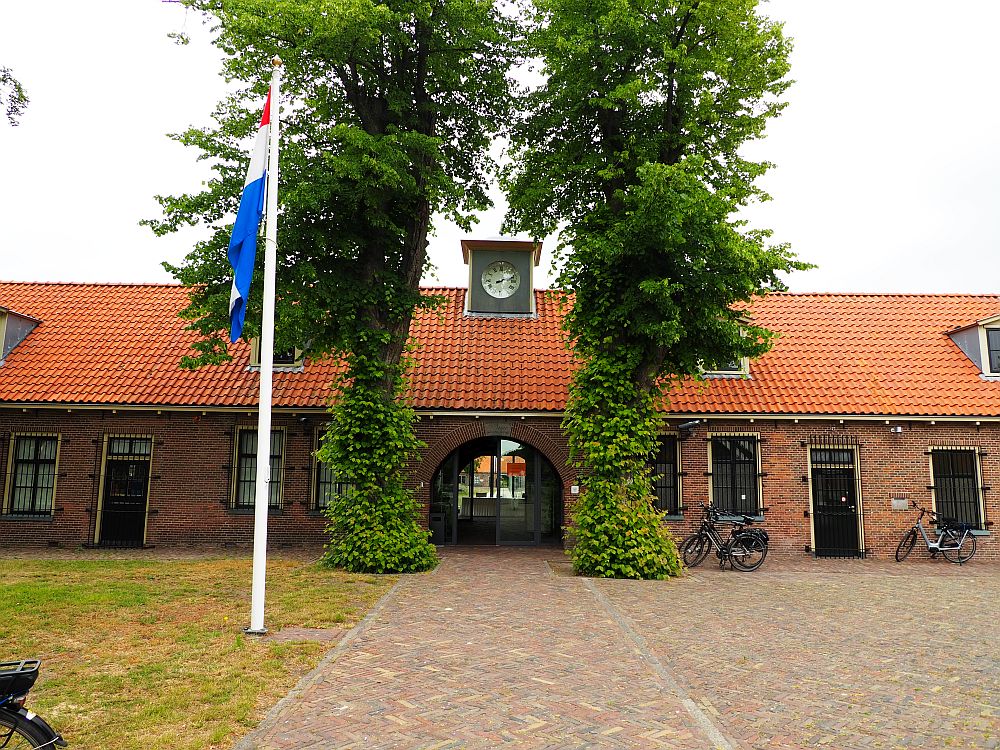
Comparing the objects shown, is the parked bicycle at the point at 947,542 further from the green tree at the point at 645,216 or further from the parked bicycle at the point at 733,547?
the green tree at the point at 645,216

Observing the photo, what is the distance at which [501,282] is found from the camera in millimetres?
19656

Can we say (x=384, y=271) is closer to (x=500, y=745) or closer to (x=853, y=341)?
(x=500, y=745)

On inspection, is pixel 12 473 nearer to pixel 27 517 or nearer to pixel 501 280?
pixel 27 517

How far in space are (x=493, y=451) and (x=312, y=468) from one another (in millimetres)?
4402

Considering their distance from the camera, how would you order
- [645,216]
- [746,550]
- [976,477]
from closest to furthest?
[645,216] → [746,550] → [976,477]

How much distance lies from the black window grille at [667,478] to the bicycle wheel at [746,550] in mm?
2658

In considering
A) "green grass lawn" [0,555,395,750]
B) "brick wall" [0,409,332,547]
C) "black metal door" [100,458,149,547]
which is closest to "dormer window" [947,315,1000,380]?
"green grass lawn" [0,555,395,750]

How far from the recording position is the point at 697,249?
12.3 meters

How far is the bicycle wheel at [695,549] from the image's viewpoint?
14.5m

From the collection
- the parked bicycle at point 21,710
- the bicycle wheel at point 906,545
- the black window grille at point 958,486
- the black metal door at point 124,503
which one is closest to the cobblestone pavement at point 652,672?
the parked bicycle at point 21,710

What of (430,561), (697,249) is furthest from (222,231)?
(697,249)

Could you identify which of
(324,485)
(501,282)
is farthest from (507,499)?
(501,282)

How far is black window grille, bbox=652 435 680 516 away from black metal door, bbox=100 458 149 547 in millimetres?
12096

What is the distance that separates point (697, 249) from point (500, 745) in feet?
31.1
